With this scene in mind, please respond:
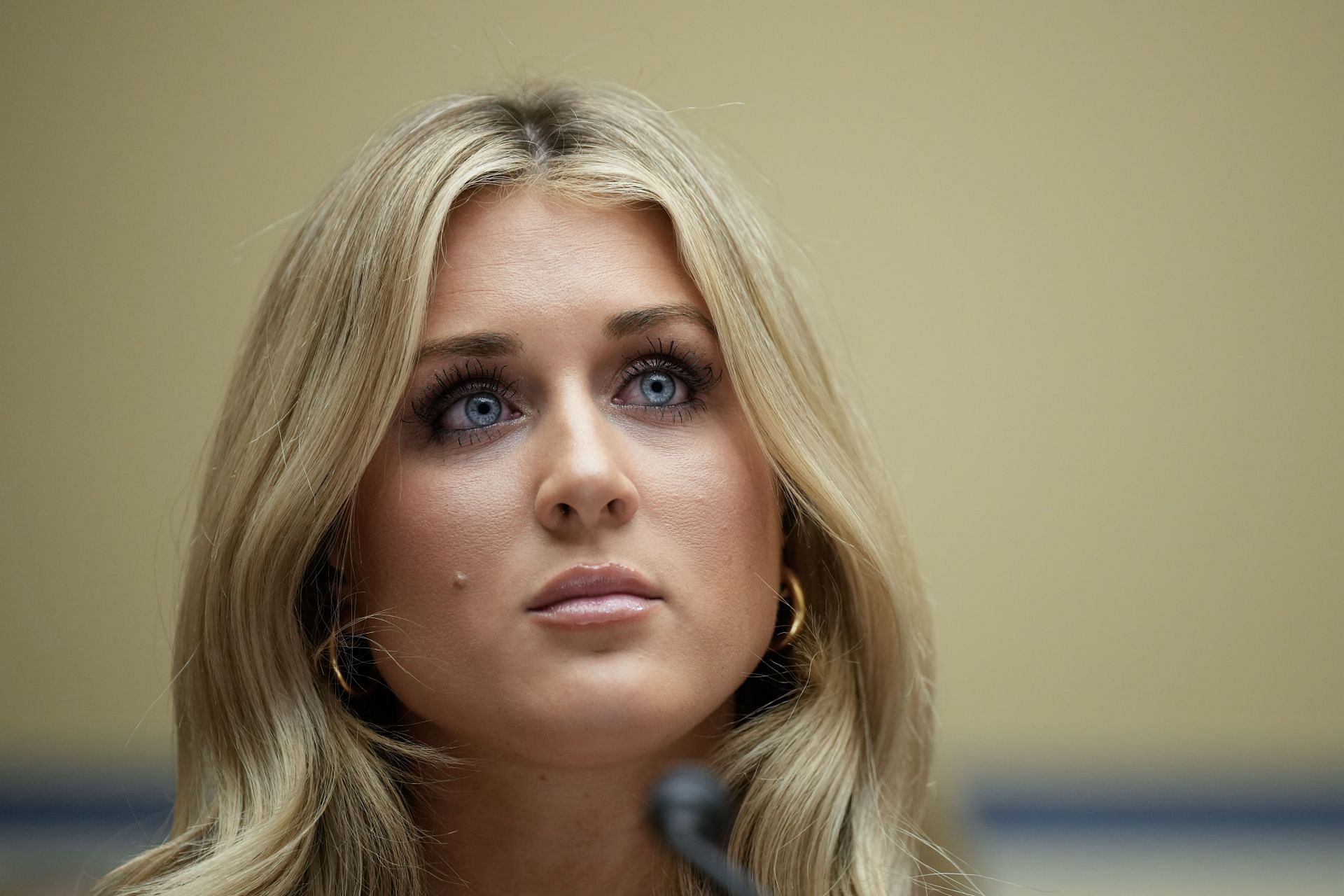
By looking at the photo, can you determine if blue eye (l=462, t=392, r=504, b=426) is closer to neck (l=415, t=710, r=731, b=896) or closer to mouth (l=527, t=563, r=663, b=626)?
mouth (l=527, t=563, r=663, b=626)

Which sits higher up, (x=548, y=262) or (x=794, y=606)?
(x=548, y=262)

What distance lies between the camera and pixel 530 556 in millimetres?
954

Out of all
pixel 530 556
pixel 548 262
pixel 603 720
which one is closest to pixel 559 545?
pixel 530 556

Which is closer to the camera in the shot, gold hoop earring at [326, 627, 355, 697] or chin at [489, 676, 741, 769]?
chin at [489, 676, 741, 769]

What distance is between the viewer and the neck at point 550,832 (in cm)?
105

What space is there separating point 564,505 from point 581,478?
0.03 meters

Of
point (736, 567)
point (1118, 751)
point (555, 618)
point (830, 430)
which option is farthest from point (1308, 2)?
point (555, 618)

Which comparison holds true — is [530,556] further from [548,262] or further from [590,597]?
[548,262]

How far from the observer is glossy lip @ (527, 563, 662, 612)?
937 mm

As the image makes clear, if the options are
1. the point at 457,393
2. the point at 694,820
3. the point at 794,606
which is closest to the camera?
the point at 694,820

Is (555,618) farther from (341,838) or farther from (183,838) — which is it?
(183,838)

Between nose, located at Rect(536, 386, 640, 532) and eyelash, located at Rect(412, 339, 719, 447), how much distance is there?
64mm

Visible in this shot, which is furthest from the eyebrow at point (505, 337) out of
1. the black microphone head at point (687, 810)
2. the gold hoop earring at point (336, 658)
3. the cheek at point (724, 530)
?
the black microphone head at point (687, 810)

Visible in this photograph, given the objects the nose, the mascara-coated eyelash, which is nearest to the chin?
the nose
